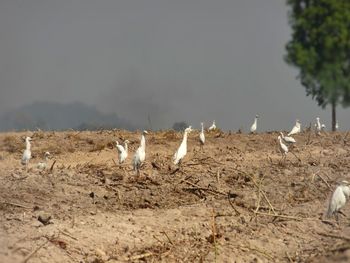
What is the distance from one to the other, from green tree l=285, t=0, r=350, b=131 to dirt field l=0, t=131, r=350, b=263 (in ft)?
43.3

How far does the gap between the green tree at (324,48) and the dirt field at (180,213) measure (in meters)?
13.2

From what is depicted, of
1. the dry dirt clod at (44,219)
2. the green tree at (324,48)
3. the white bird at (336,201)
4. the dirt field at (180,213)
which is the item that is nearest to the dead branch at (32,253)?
the dirt field at (180,213)

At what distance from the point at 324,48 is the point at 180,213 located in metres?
19.2

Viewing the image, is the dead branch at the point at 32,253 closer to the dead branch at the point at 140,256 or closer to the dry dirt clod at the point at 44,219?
the dry dirt clod at the point at 44,219

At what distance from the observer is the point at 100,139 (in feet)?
61.5

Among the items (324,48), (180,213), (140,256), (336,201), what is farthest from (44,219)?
(324,48)

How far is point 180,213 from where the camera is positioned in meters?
9.80

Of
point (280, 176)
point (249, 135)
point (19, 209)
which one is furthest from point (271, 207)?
point (249, 135)

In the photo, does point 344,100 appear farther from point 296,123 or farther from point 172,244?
point 172,244

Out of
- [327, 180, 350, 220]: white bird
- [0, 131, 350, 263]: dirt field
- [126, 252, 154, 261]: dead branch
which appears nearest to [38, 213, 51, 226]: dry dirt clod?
[0, 131, 350, 263]: dirt field

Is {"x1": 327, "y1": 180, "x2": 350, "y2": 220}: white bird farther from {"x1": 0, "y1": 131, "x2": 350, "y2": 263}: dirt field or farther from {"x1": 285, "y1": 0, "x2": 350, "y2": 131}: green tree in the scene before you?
{"x1": 285, "y1": 0, "x2": 350, "y2": 131}: green tree

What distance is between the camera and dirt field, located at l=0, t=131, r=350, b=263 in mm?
8156

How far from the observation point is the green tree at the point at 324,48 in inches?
1058

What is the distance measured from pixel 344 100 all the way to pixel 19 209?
2072 centimetres
